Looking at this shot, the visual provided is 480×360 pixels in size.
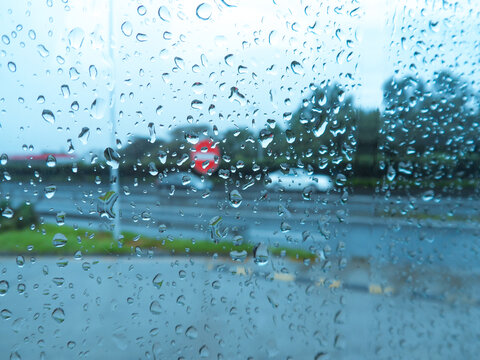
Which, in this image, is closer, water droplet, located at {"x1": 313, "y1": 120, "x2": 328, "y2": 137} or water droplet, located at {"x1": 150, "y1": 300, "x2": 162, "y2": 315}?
water droplet, located at {"x1": 150, "y1": 300, "x2": 162, "y2": 315}

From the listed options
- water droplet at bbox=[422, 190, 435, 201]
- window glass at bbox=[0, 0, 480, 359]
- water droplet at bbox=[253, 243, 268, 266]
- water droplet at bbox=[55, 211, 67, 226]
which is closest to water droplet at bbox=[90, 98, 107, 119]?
window glass at bbox=[0, 0, 480, 359]

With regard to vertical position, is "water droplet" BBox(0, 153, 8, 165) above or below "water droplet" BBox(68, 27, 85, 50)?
below

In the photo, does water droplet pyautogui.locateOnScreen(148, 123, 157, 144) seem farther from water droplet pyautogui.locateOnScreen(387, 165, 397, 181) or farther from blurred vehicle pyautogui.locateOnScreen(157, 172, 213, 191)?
water droplet pyautogui.locateOnScreen(387, 165, 397, 181)

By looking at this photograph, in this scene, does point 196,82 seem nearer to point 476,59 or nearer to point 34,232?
point 34,232

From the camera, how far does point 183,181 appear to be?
1183mm

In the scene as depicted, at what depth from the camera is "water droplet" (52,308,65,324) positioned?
112cm

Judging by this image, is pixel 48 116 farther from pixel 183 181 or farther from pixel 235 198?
pixel 235 198

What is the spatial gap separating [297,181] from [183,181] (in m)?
0.39

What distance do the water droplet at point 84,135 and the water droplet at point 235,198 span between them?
45cm

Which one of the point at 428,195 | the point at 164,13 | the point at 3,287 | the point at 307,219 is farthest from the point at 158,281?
the point at 428,195

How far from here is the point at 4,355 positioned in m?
1.11

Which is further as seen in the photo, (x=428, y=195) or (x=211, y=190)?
(x=428, y=195)

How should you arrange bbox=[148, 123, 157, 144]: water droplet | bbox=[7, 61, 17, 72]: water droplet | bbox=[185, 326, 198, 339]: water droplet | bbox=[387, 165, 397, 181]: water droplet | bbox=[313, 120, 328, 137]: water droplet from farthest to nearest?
bbox=[387, 165, 397, 181]: water droplet → bbox=[313, 120, 328, 137]: water droplet → bbox=[185, 326, 198, 339]: water droplet → bbox=[148, 123, 157, 144]: water droplet → bbox=[7, 61, 17, 72]: water droplet

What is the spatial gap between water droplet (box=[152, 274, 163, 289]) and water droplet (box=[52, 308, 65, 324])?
0.27 m
